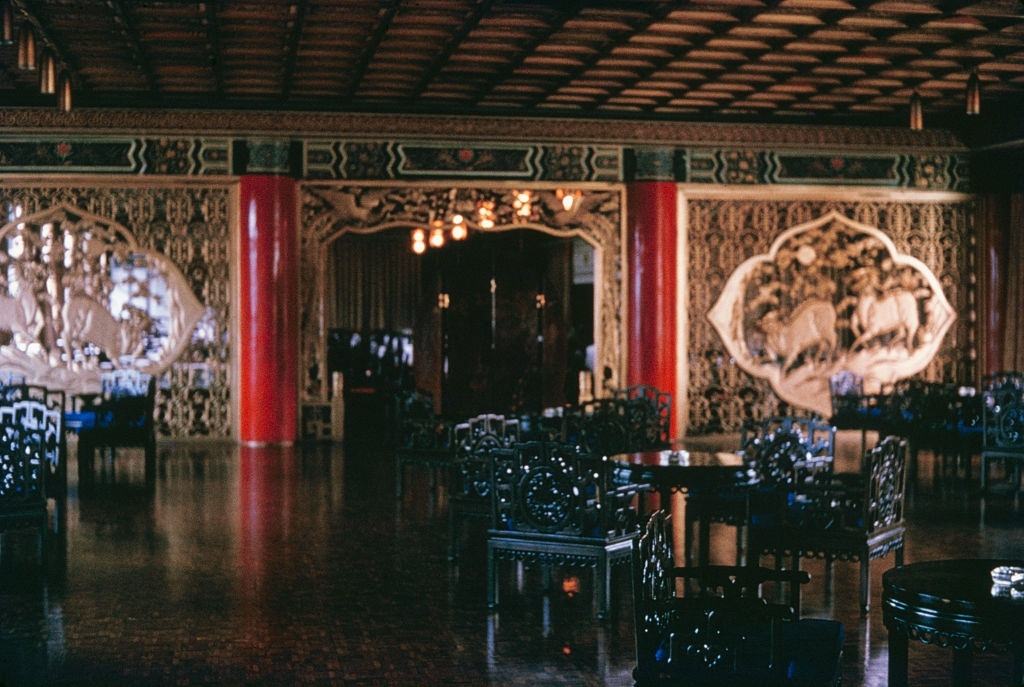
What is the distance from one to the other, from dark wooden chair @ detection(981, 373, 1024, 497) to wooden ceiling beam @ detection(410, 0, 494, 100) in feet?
16.7

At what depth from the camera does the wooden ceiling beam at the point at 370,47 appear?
952 centimetres

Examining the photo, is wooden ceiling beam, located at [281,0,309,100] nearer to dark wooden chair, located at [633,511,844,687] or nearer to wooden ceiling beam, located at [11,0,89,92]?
wooden ceiling beam, located at [11,0,89,92]

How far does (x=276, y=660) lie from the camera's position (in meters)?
5.26

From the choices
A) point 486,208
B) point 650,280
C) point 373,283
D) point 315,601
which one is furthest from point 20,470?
point 373,283

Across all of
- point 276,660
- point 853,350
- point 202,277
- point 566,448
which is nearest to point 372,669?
point 276,660

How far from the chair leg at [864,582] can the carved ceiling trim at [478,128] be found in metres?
9.00

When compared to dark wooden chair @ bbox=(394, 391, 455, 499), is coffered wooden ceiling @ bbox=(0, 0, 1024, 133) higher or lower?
higher

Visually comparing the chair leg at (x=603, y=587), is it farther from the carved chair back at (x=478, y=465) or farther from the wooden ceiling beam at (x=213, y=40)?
the wooden ceiling beam at (x=213, y=40)

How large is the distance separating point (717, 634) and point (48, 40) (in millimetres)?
8856

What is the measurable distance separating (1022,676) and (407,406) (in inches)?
254

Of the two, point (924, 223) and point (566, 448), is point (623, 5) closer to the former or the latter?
point (566, 448)

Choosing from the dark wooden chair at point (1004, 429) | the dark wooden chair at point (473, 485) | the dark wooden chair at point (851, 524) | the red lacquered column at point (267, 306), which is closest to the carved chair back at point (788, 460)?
the dark wooden chair at point (851, 524)

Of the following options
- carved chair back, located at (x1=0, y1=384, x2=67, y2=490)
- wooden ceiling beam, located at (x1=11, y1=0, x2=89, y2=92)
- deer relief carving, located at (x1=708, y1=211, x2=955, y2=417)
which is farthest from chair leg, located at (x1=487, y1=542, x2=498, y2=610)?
deer relief carving, located at (x1=708, y1=211, x2=955, y2=417)

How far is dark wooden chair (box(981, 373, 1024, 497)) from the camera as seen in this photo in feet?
32.1
